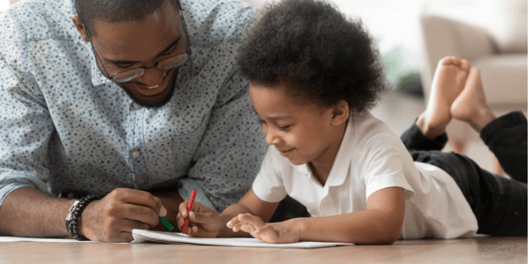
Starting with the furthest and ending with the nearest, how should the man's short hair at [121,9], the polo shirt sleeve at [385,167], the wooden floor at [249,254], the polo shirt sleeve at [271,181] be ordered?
the polo shirt sleeve at [271,181] < the man's short hair at [121,9] < the polo shirt sleeve at [385,167] < the wooden floor at [249,254]

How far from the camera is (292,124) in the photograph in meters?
1.10

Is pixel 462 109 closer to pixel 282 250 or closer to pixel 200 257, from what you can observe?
pixel 282 250

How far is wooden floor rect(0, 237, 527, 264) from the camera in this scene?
2.65ft

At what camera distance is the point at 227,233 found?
1.23 meters

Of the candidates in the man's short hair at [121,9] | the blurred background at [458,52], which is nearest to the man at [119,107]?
the man's short hair at [121,9]

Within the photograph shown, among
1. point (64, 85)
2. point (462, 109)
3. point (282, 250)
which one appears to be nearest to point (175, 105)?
point (64, 85)

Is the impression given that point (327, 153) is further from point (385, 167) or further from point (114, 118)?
point (114, 118)

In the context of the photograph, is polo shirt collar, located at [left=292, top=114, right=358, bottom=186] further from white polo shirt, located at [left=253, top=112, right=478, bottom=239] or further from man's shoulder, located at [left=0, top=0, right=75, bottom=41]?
man's shoulder, located at [left=0, top=0, right=75, bottom=41]

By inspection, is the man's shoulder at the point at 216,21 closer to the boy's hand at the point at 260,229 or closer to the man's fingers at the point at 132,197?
the man's fingers at the point at 132,197

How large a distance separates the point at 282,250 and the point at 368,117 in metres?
0.42

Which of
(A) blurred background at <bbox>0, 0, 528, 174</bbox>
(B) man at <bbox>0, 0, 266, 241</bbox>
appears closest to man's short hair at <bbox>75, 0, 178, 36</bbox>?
(B) man at <bbox>0, 0, 266, 241</bbox>

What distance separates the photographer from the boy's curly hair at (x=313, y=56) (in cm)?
109

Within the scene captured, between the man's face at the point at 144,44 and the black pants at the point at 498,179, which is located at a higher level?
the man's face at the point at 144,44

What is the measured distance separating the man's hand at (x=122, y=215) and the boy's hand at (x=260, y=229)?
0.73 ft
